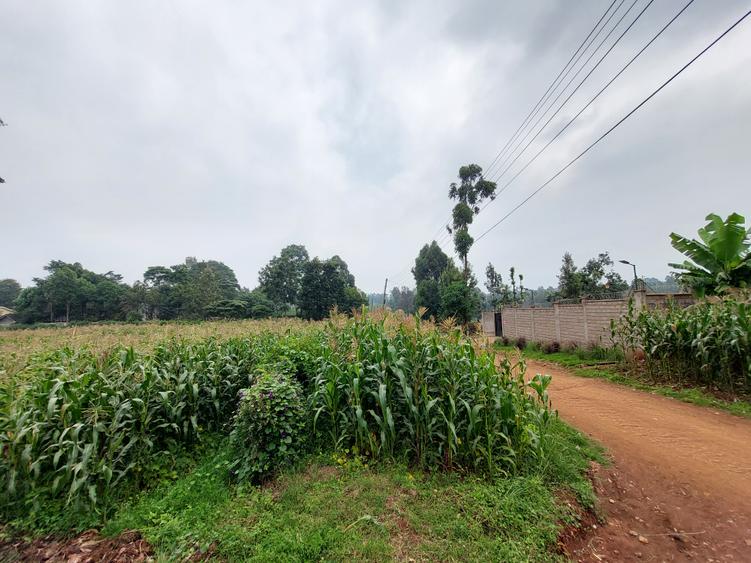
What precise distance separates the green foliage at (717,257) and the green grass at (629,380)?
115 inches

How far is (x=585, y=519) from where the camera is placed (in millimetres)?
2508

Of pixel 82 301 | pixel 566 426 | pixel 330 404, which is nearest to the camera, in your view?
pixel 330 404

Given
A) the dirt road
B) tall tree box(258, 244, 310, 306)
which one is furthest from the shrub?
tall tree box(258, 244, 310, 306)

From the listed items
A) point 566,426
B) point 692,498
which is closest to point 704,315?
point 566,426

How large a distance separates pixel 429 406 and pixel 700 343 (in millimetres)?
6172

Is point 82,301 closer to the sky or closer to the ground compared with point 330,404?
closer to the sky

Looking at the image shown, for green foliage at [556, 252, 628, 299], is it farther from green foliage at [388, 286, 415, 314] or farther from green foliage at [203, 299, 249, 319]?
green foliage at [388, 286, 415, 314]

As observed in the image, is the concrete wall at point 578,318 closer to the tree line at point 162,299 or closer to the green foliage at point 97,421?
the green foliage at point 97,421

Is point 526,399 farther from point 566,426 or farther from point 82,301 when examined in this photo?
point 82,301

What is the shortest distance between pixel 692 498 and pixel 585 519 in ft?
3.89

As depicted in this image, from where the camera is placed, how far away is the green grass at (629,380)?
16.1 ft

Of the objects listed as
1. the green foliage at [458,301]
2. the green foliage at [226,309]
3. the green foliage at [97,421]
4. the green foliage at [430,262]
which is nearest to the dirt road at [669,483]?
the green foliage at [97,421]

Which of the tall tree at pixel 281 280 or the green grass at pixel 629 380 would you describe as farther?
the tall tree at pixel 281 280

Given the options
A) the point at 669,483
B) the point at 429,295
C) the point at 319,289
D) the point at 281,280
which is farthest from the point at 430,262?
the point at 669,483
